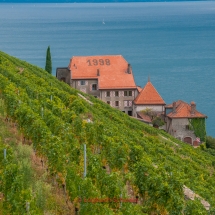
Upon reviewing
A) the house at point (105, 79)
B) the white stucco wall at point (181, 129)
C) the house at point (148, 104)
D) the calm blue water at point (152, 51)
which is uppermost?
the calm blue water at point (152, 51)

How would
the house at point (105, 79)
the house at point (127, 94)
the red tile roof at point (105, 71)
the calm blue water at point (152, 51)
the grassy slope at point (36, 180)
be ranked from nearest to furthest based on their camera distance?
the grassy slope at point (36, 180) → the house at point (127, 94) → the house at point (105, 79) → the red tile roof at point (105, 71) → the calm blue water at point (152, 51)

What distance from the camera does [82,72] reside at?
59.3 metres

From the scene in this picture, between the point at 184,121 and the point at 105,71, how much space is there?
10.8 m

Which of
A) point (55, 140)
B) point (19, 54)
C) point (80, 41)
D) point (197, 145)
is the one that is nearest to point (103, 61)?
point (197, 145)

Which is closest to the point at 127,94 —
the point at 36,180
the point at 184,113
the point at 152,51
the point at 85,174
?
the point at 184,113

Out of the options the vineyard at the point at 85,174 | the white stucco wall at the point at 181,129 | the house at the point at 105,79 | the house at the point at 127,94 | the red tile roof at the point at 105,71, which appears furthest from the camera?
the red tile roof at the point at 105,71

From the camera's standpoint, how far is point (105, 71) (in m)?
58.8

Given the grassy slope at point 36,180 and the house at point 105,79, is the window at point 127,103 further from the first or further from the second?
the grassy slope at point 36,180

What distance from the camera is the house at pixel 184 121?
5225cm

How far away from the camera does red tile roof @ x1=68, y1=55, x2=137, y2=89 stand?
5800 cm

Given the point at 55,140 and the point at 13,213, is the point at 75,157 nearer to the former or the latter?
the point at 55,140

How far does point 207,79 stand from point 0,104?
7586cm

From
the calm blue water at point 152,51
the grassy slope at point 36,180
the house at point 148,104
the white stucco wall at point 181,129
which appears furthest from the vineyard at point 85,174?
the calm blue water at point 152,51

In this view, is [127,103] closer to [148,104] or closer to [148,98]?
[148,98]
